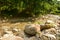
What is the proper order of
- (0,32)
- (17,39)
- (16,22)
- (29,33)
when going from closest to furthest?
(17,39) < (29,33) < (0,32) < (16,22)

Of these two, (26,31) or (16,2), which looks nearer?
(26,31)

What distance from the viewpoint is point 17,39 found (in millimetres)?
3117

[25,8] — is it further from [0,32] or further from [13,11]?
[0,32]

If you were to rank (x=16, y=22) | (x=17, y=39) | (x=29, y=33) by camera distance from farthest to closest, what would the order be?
(x=16, y=22) < (x=29, y=33) < (x=17, y=39)

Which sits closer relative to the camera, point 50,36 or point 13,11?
point 50,36

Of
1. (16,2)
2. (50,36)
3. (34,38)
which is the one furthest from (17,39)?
(16,2)

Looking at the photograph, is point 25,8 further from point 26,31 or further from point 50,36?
point 50,36

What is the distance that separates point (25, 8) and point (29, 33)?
5.30 ft

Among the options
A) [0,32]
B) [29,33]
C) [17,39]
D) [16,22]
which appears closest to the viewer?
[17,39]

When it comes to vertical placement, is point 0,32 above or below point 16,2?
below

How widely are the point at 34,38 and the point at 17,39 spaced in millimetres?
356

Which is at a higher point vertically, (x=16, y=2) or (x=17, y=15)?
(x=16, y=2)

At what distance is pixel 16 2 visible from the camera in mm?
4953

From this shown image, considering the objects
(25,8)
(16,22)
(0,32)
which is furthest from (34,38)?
(25,8)
